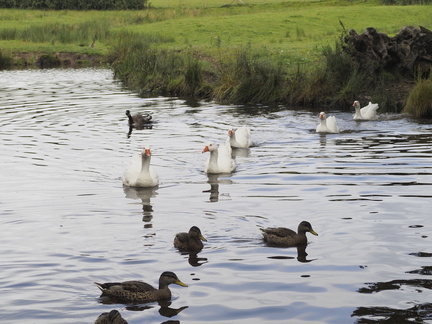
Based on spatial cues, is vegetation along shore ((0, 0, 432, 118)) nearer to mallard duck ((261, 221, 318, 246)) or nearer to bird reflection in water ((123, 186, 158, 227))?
bird reflection in water ((123, 186, 158, 227))

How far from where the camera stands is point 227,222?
1334cm

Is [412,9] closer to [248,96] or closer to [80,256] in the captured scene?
[248,96]

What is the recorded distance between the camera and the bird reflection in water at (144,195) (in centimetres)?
1443

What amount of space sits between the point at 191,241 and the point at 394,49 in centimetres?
1797

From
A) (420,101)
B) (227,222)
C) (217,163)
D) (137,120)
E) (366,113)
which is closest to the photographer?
(227,222)

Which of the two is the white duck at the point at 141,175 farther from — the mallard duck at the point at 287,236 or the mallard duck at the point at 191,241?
the mallard duck at the point at 287,236

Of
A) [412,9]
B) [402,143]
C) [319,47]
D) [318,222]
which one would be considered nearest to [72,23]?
[412,9]

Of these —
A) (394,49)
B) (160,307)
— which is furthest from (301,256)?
(394,49)

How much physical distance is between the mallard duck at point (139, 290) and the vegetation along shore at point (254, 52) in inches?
642

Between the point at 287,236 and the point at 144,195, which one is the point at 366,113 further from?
the point at 287,236

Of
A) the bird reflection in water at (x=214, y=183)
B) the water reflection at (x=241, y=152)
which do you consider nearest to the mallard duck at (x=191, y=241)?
the bird reflection in water at (x=214, y=183)

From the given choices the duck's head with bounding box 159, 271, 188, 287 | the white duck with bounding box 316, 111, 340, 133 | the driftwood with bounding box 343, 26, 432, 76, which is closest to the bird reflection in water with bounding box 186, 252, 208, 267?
the duck's head with bounding box 159, 271, 188, 287

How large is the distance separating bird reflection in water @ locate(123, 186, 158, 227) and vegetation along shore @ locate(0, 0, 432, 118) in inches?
449

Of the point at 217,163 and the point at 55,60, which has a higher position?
the point at 55,60
